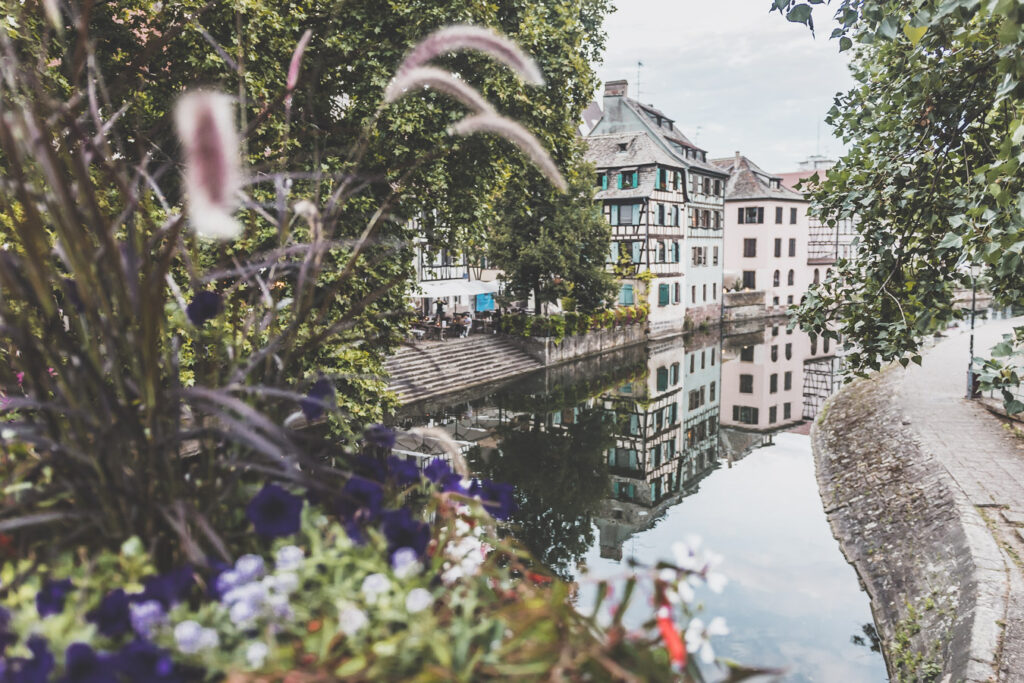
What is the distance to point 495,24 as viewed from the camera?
37.7ft

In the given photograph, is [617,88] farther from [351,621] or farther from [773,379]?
[351,621]

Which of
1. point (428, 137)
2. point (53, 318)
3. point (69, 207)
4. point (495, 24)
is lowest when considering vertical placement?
point (53, 318)

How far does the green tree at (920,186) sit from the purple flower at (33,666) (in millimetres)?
5403

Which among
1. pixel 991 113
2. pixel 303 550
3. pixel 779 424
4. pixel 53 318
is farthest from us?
pixel 779 424

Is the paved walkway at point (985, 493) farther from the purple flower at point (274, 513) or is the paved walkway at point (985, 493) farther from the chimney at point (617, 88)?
the chimney at point (617, 88)

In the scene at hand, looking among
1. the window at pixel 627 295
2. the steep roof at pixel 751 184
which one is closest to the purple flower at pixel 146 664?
the window at pixel 627 295

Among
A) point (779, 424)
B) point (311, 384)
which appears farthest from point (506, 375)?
point (311, 384)

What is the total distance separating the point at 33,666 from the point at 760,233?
183 feet

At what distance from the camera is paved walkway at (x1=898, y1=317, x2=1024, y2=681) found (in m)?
6.02

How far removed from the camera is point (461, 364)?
26141 millimetres

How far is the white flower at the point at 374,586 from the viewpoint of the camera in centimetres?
117

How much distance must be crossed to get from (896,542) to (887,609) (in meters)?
1.29

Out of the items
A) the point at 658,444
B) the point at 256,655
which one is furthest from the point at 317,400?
the point at 658,444

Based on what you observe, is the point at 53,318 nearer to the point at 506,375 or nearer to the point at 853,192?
the point at 853,192
